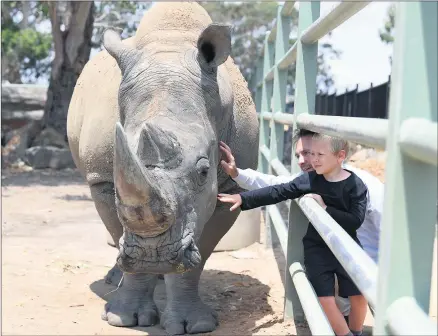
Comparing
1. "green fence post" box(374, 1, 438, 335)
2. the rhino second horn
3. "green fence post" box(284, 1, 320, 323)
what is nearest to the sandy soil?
"green fence post" box(284, 1, 320, 323)

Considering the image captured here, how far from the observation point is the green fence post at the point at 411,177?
1.52 m

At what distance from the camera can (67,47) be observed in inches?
550

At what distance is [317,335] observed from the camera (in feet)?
8.24

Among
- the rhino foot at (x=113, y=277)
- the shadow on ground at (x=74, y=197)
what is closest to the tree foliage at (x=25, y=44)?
the shadow on ground at (x=74, y=197)

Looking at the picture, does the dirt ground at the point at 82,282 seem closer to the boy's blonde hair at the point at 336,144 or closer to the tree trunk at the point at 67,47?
the boy's blonde hair at the point at 336,144

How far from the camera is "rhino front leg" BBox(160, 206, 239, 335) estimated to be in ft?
13.0

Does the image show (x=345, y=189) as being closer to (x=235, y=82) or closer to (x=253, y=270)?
(x=235, y=82)

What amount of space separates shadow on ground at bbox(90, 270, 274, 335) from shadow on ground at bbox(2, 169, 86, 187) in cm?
679

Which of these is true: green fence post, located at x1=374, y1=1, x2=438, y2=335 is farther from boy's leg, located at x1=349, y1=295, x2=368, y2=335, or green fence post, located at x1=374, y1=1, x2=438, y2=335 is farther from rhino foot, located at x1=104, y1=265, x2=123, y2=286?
rhino foot, located at x1=104, y1=265, x2=123, y2=286

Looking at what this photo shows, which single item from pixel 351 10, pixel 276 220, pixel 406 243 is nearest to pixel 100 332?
pixel 276 220

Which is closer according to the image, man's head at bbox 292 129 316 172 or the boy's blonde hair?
the boy's blonde hair

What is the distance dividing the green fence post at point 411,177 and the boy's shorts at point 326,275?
5.57 ft

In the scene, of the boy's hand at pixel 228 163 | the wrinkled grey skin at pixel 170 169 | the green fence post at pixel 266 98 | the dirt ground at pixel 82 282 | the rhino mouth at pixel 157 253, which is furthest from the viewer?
the green fence post at pixel 266 98

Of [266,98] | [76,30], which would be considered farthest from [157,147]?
[76,30]
